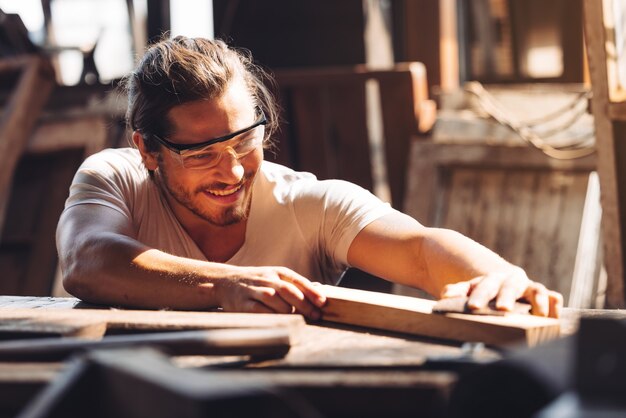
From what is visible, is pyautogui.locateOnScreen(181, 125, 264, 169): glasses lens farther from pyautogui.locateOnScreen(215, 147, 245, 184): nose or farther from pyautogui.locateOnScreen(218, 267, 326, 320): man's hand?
pyautogui.locateOnScreen(218, 267, 326, 320): man's hand

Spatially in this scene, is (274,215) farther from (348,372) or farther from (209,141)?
(348,372)

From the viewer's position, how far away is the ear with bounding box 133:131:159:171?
329cm

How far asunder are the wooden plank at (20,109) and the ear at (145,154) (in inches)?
138

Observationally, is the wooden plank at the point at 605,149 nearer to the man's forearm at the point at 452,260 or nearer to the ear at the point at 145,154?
the man's forearm at the point at 452,260

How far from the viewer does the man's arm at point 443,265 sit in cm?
228

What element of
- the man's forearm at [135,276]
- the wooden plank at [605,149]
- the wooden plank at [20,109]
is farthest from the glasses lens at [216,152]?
the wooden plank at [20,109]

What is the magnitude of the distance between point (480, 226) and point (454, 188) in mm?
376

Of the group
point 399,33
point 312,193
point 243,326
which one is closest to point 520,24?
point 399,33

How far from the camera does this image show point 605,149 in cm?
424

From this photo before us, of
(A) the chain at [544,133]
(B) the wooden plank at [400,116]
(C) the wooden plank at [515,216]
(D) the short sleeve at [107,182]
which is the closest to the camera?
(D) the short sleeve at [107,182]

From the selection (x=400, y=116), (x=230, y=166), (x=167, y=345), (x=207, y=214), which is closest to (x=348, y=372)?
(x=167, y=345)

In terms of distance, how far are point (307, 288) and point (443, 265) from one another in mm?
507

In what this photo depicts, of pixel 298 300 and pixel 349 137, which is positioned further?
pixel 349 137

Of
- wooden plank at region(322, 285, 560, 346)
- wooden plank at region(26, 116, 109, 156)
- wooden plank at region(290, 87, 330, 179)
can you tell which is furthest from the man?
wooden plank at region(290, 87, 330, 179)
